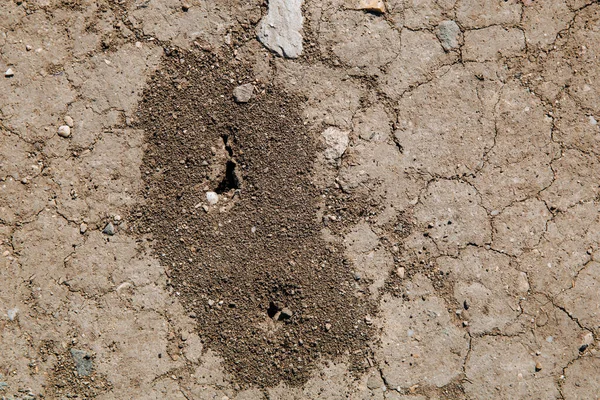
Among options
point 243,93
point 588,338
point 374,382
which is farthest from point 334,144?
point 588,338

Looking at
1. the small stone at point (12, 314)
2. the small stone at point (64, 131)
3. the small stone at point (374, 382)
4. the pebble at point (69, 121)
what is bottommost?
the small stone at point (12, 314)

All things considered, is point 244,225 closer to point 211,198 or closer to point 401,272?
point 211,198

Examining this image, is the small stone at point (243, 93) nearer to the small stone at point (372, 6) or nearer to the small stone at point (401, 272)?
the small stone at point (372, 6)

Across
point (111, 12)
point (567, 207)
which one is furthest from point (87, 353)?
point (567, 207)

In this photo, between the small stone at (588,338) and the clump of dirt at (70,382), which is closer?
the clump of dirt at (70,382)

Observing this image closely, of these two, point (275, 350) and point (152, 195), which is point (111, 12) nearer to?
point (152, 195)

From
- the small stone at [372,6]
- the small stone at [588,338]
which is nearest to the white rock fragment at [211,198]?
the small stone at [372,6]

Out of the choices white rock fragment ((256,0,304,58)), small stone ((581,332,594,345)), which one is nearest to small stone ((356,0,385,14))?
white rock fragment ((256,0,304,58))
